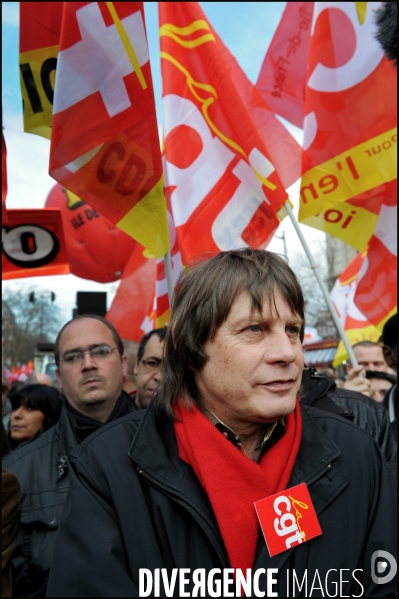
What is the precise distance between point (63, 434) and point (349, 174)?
9.65ft

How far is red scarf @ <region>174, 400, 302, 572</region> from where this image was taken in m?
1.87

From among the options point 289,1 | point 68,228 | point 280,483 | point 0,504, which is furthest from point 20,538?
point 68,228

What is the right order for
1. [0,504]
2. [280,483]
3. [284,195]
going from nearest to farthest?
[280,483]
[0,504]
[284,195]

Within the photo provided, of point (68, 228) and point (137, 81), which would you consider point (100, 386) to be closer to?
point (137, 81)

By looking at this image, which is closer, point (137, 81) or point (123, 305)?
point (137, 81)

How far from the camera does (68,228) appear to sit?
29.7 ft

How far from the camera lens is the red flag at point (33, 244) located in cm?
594

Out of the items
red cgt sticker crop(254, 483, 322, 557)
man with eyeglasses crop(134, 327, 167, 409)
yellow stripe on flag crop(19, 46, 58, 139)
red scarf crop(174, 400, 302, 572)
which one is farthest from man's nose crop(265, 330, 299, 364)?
yellow stripe on flag crop(19, 46, 58, 139)

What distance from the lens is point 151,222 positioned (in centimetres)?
401

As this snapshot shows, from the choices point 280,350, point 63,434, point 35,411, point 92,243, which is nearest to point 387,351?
point 63,434

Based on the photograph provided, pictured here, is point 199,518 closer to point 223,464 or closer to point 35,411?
point 223,464

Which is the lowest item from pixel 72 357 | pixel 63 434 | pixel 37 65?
pixel 63 434

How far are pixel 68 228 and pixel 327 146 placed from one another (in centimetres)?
480

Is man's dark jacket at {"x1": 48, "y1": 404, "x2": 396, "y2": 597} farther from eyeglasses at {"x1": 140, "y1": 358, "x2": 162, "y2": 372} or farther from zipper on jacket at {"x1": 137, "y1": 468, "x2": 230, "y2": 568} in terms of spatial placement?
eyeglasses at {"x1": 140, "y1": 358, "x2": 162, "y2": 372}
